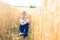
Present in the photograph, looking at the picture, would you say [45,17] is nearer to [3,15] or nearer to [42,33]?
[42,33]

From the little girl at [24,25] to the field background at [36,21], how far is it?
0.09 ft

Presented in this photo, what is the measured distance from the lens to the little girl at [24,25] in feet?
8.36

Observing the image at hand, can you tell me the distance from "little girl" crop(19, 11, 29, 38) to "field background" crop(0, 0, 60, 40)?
0.03 meters

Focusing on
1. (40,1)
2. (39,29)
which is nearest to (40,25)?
(39,29)

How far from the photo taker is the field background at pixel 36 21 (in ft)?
8.34

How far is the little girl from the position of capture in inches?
100

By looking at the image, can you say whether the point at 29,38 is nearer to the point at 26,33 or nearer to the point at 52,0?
the point at 26,33

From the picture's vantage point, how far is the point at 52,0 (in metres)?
2.55

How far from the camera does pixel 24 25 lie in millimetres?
2549

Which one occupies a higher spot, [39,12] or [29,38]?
[39,12]

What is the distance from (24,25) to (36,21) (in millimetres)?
98

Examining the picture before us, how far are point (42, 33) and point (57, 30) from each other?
119 mm

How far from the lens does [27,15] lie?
255 cm

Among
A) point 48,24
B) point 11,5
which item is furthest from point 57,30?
point 11,5
